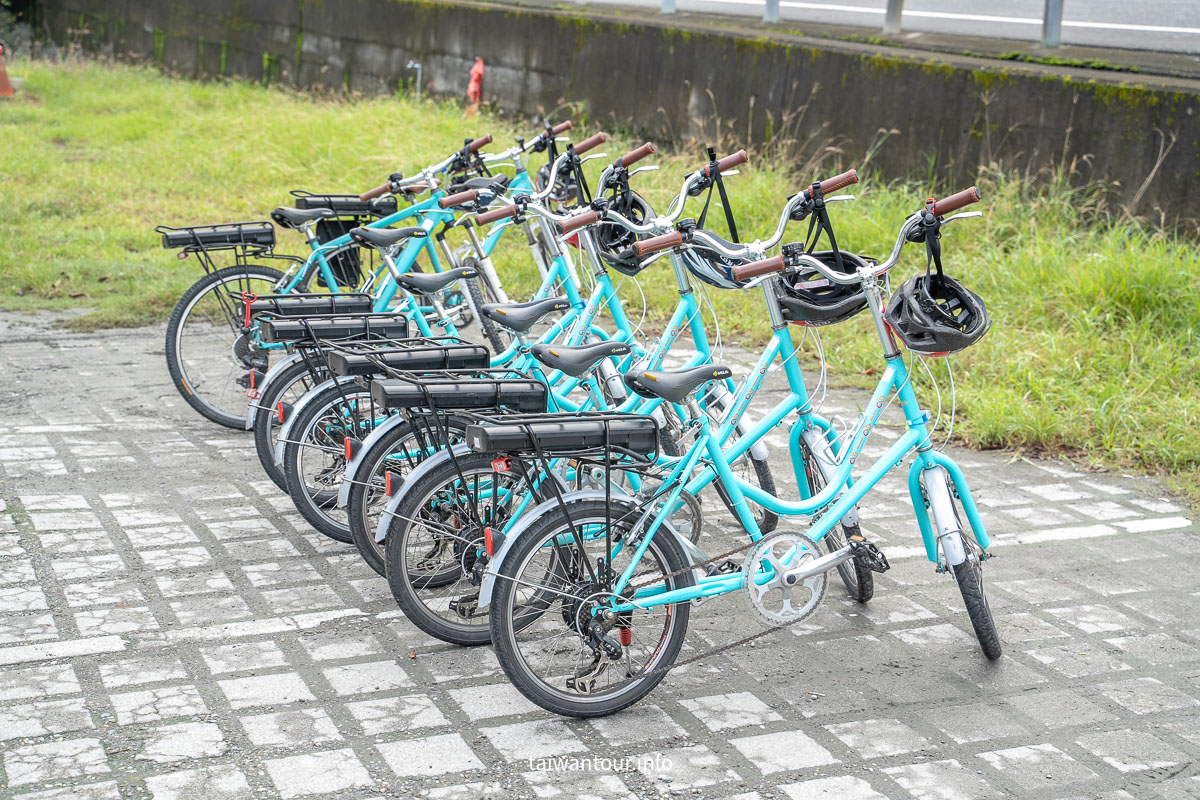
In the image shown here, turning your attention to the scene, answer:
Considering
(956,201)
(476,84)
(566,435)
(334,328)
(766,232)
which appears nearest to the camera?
(566,435)

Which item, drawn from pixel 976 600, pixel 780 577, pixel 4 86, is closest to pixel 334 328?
pixel 780 577

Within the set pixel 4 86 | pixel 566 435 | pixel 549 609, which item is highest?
pixel 4 86

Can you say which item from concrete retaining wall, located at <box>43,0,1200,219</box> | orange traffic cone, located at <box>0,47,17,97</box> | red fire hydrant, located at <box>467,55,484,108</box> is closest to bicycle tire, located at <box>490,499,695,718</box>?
concrete retaining wall, located at <box>43,0,1200,219</box>

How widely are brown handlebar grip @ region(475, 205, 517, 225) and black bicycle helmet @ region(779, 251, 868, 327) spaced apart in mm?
1402

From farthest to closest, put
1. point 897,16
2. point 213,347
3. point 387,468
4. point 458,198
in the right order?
point 897,16, point 213,347, point 458,198, point 387,468

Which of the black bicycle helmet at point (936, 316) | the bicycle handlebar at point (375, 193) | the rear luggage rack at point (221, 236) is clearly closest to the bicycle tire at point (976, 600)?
the black bicycle helmet at point (936, 316)

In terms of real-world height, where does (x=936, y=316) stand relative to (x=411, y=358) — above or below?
above

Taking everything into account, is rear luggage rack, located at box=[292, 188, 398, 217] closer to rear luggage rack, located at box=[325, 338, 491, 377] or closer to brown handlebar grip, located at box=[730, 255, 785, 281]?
rear luggage rack, located at box=[325, 338, 491, 377]

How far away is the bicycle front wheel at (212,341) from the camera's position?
6.18 metres

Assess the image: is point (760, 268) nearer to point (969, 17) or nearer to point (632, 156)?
point (632, 156)

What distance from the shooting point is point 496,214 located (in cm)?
514

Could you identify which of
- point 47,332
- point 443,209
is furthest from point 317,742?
point 47,332

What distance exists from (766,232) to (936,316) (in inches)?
208

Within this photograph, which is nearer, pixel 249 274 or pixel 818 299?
pixel 818 299
